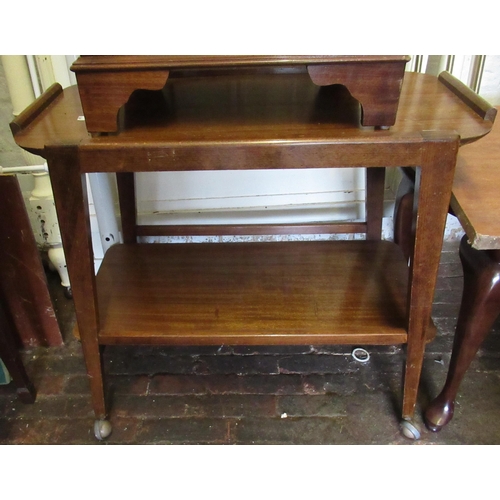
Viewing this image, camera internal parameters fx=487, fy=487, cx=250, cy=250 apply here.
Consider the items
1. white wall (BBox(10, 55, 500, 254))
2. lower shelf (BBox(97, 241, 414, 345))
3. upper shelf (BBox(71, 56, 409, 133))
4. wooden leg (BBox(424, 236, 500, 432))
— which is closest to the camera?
upper shelf (BBox(71, 56, 409, 133))

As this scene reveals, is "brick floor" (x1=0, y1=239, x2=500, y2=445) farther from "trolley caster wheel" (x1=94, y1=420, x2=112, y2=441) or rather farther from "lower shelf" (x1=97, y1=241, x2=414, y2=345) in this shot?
"lower shelf" (x1=97, y1=241, x2=414, y2=345)

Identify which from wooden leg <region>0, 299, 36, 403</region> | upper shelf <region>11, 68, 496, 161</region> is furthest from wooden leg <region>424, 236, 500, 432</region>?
wooden leg <region>0, 299, 36, 403</region>

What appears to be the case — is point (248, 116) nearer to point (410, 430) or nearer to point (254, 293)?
point (254, 293)

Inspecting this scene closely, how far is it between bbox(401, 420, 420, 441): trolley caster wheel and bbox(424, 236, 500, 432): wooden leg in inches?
4.9

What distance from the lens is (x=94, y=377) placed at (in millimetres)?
1237

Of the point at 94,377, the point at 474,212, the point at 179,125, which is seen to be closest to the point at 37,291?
the point at 94,377

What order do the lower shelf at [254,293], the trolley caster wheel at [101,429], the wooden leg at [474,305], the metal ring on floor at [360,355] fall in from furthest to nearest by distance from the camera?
the metal ring on floor at [360,355]
the trolley caster wheel at [101,429]
the lower shelf at [254,293]
the wooden leg at [474,305]

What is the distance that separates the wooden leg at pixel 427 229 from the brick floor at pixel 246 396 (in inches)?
8.7

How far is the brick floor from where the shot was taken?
1.31 m

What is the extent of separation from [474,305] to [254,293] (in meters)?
0.54

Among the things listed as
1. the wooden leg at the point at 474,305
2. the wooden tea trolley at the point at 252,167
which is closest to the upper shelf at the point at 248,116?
the wooden tea trolley at the point at 252,167

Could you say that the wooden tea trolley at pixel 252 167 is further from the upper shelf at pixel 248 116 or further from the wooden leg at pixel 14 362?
the wooden leg at pixel 14 362

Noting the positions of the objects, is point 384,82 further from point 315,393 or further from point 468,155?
point 315,393

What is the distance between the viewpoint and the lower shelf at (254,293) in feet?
3.85
